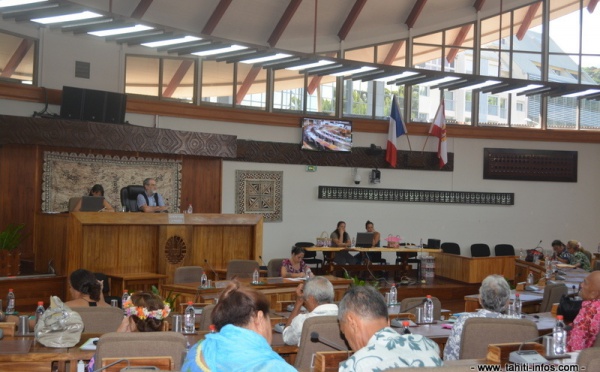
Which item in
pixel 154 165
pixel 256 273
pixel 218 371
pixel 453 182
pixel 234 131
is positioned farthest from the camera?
pixel 453 182

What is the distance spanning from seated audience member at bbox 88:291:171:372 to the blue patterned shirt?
178 cm

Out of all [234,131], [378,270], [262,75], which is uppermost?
[262,75]

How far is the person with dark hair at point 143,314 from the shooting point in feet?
15.9

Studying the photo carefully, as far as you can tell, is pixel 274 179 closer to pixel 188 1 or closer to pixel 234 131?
pixel 234 131

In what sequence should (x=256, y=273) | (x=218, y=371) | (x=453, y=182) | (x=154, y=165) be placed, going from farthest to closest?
(x=453, y=182), (x=154, y=165), (x=256, y=273), (x=218, y=371)

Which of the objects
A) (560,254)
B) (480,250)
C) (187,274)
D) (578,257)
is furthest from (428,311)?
(480,250)

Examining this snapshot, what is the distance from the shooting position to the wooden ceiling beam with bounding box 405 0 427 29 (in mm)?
16578

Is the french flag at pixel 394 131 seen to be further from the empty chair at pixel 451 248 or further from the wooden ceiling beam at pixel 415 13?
the empty chair at pixel 451 248

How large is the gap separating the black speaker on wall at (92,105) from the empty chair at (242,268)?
374cm

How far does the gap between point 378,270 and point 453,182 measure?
3.58 meters

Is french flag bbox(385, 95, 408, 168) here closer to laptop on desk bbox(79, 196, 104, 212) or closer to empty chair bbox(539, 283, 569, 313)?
laptop on desk bbox(79, 196, 104, 212)

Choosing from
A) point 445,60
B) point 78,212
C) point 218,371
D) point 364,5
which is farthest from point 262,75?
point 218,371

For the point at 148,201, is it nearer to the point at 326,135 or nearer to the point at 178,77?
the point at 178,77

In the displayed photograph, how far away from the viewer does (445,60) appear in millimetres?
17469
